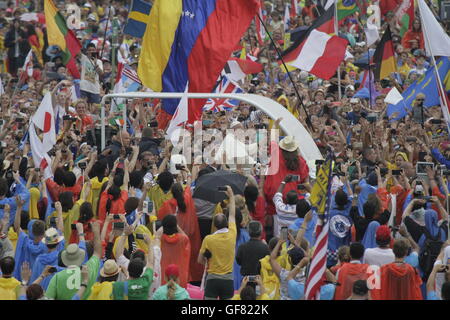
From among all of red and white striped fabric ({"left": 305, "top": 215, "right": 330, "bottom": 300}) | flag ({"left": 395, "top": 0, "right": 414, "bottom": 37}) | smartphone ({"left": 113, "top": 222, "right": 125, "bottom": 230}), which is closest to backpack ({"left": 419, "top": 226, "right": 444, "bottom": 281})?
red and white striped fabric ({"left": 305, "top": 215, "right": 330, "bottom": 300})

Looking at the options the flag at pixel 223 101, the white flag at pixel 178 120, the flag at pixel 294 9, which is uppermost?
the flag at pixel 294 9

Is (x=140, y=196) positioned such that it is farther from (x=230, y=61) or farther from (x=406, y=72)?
(x=406, y=72)

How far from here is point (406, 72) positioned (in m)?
22.7

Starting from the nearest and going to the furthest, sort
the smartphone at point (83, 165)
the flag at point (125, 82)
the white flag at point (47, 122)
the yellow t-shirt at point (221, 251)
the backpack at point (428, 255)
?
1. the yellow t-shirt at point (221, 251)
2. the backpack at point (428, 255)
3. the smartphone at point (83, 165)
4. the white flag at point (47, 122)
5. the flag at point (125, 82)

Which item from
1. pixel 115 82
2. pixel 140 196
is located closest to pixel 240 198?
pixel 140 196

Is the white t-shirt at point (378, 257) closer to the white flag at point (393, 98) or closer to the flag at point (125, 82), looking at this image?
the white flag at point (393, 98)

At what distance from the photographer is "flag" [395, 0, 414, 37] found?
23.4 metres

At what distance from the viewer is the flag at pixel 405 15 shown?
76.7 feet

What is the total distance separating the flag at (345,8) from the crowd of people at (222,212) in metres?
2.02

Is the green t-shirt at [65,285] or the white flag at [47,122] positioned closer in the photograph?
the green t-shirt at [65,285]

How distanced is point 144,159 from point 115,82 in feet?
19.5

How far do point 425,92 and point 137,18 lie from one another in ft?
16.9

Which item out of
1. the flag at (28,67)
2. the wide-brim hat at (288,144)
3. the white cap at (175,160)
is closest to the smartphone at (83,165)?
the white cap at (175,160)

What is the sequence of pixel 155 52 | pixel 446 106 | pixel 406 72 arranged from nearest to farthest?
1. pixel 446 106
2. pixel 155 52
3. pixel 406 72
